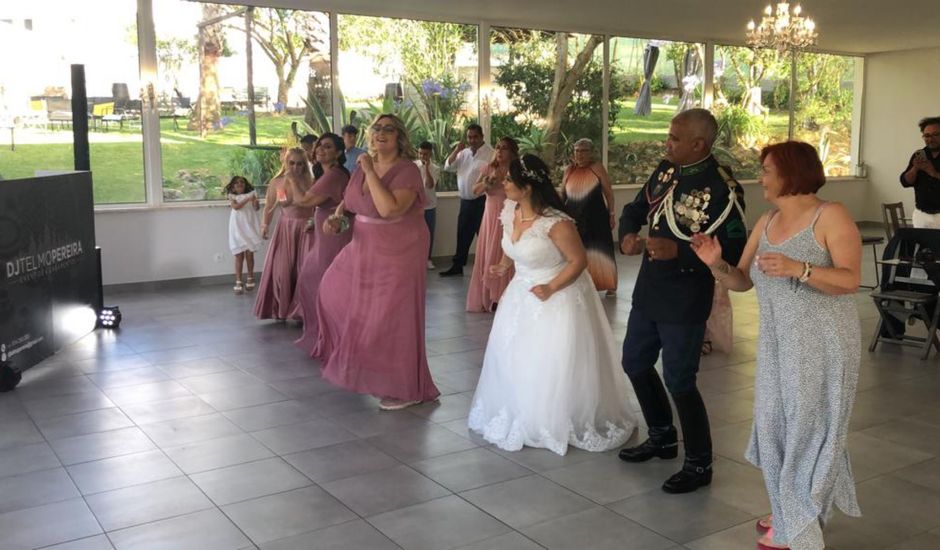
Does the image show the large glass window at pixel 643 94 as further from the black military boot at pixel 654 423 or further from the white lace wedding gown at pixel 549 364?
the black military boot at pixel 654 423

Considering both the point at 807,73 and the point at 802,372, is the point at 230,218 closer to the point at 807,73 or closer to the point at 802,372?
the point at 802,372

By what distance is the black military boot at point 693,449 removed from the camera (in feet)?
12.8

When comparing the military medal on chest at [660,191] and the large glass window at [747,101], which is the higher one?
the large glass window at [747,101]

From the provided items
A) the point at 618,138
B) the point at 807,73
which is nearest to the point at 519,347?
the point at 618,138

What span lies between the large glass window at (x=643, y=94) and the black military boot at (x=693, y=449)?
1010 centimetres

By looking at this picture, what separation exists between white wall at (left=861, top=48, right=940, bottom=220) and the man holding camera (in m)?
9.41

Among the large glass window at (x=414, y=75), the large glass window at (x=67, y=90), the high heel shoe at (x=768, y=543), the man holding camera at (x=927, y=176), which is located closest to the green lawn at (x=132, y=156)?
the large glass window at (x=67, y=90)

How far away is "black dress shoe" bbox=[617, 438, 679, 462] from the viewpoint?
4328mm

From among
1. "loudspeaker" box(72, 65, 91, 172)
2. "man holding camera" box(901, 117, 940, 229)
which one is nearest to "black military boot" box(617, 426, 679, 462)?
"man holding camera" box(901, 117, 940, 229)

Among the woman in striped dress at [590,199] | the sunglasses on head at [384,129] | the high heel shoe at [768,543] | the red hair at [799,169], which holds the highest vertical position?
the sunglasses on head at [384,129]

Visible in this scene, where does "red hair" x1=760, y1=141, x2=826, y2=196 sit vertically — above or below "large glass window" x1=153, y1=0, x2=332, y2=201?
below

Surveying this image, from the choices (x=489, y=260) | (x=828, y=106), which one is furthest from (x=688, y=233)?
(x=828, y=106)

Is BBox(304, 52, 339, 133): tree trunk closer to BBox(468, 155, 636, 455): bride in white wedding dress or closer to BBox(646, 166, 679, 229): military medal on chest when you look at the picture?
BBox(468, 155, 636, 455): bride in white wedding dress

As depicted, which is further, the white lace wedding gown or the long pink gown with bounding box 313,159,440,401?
the long pink gown with bounding box 313,159,440,401
